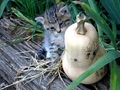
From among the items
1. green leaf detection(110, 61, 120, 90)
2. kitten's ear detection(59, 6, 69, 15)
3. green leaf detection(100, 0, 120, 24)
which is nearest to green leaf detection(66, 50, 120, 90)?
green leaf detection(110, 61, 120, 90)

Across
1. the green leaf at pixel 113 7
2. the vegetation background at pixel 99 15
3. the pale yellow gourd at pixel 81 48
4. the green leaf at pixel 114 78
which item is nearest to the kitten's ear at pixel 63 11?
the vegetation background at pixel 99 15

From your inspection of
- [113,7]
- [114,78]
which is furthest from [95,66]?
[113,7]

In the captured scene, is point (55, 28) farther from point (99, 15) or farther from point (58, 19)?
point (99, 15)

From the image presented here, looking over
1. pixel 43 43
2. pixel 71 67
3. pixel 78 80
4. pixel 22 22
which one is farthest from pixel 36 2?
pixel 78 80

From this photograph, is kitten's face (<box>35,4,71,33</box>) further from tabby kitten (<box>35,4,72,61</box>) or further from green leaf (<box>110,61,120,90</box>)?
green leaf (<box>110,61,120,90</box>)

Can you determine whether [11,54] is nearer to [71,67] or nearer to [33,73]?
[33,73]
